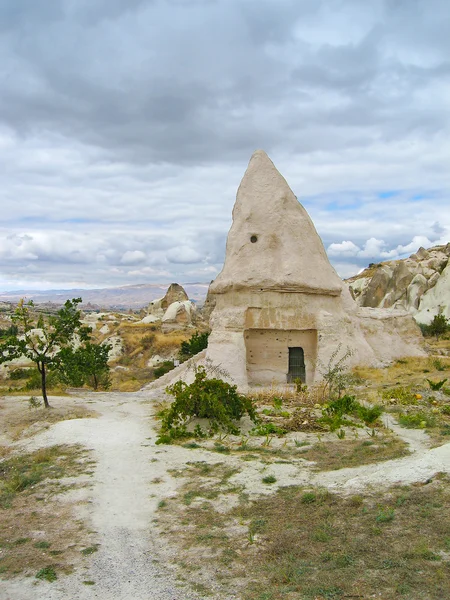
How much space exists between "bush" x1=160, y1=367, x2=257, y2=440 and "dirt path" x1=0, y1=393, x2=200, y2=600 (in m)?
0.62

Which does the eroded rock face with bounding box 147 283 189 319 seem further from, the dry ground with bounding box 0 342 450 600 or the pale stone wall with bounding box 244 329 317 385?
the dry ground with bounding box 0 342 450 600

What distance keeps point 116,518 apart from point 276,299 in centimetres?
1040

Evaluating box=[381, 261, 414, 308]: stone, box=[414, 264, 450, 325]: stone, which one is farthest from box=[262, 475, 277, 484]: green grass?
box=[381, 261, 414, 308]: stone

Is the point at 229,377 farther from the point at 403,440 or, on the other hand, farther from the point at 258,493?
the point at 258,493

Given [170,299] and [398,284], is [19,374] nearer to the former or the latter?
[398,284]

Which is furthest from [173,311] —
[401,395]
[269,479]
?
[269,479]

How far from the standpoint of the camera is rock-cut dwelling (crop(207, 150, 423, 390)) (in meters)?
15.9

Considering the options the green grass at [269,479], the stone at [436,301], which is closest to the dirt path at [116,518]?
the green grass at [269,479]

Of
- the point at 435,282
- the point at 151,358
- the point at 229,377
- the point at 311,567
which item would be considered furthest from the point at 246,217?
the point at 435,282

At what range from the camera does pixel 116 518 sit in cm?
644

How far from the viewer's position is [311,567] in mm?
4812

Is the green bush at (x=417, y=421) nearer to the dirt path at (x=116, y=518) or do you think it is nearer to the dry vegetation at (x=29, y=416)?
the dirt path at (x=116, y=518)

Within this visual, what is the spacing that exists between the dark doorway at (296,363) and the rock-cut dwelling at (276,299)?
0.03 meters

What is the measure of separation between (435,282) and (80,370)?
3339 centimetres
